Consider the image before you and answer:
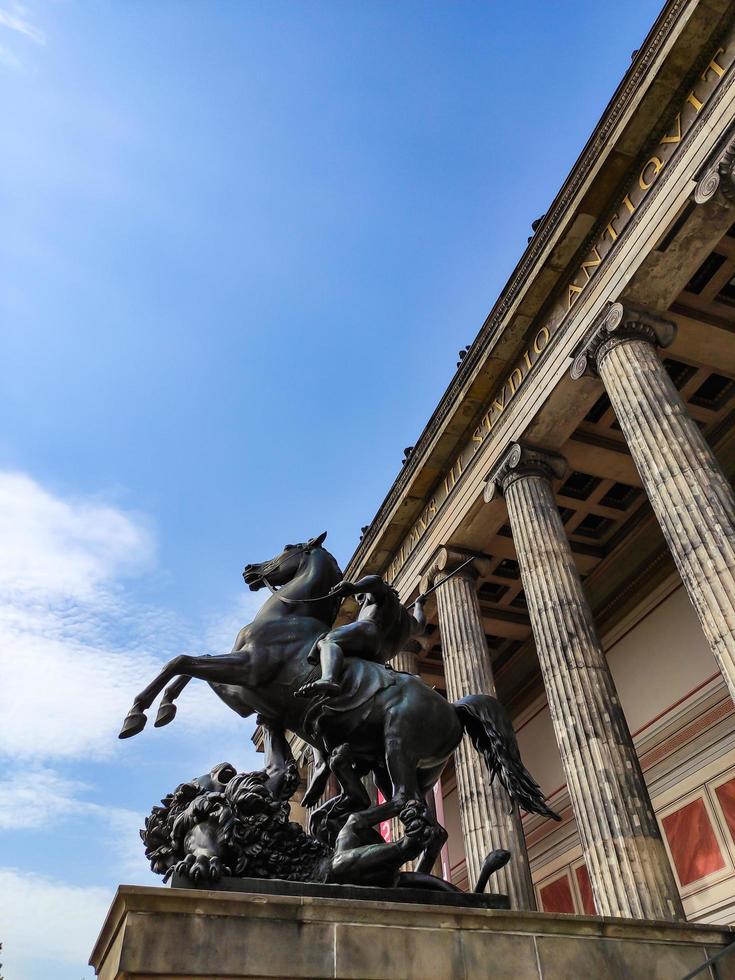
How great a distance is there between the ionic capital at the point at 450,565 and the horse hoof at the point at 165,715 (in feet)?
39.1

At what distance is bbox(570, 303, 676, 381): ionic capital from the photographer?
12.3m

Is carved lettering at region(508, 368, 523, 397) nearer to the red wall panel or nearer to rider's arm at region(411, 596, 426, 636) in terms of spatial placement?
the red wall panel

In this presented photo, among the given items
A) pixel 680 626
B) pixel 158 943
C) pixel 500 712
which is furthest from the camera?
pixel 680 626

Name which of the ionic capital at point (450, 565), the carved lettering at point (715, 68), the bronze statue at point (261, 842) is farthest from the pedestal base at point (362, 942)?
the ionic capital at point (450, 565)

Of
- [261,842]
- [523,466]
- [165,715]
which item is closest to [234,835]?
[261,842]

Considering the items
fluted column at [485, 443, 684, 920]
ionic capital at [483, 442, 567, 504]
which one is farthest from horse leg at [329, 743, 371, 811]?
ionic capital at [483, 442, 567, 504]

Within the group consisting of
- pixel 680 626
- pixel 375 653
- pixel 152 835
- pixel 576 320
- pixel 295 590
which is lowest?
pixel 152 835

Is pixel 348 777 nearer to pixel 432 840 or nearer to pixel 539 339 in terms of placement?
pixel 432 840

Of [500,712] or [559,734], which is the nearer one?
[500,712]

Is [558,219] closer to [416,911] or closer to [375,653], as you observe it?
[375,653]

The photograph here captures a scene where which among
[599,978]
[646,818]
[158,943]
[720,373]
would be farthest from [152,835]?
[720,373]

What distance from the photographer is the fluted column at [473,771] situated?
11.9 m

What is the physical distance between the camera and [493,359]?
15258 millimetres

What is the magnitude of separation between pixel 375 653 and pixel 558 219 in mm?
10623
